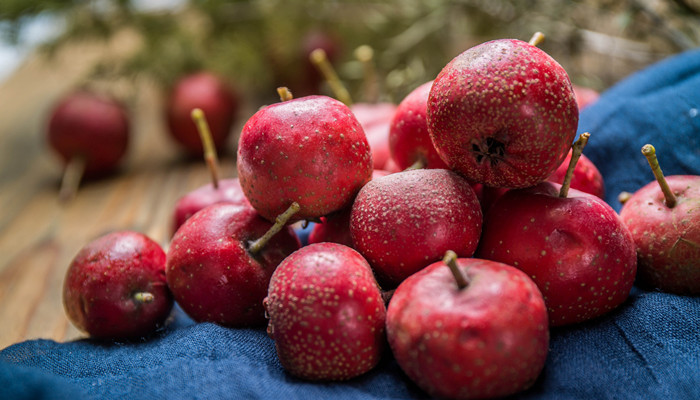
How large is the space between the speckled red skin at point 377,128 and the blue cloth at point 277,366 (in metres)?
0.29

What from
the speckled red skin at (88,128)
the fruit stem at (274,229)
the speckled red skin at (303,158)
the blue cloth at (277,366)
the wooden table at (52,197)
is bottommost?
the wooden table at (52,197)

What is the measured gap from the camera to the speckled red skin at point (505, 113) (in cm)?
61

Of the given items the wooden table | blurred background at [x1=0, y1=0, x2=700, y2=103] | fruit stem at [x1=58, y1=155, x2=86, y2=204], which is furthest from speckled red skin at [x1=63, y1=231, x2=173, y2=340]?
fruit stem at [x1=58, y1=155, x2=86, y2=204]

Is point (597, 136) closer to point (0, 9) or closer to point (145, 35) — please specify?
point (145, 35)

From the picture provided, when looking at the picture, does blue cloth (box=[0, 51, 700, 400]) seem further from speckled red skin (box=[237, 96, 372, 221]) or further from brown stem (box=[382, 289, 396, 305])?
speckled red skin (box=[237, 96, 372, 221])

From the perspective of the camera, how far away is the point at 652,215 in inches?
28.5

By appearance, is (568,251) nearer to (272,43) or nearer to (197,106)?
(197,106)

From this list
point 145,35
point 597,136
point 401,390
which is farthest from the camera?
point 145,35

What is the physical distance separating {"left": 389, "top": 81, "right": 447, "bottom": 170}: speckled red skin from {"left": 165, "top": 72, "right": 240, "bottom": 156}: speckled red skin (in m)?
1.03

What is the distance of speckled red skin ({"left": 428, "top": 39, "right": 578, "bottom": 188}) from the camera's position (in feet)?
1.99

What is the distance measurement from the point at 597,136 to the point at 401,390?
59 centimetres

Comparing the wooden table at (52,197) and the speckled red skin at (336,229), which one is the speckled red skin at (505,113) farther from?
the wooden table at (52,197)

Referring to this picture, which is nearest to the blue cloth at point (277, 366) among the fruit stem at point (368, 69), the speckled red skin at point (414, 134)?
the speckled red skin at point (414, 134)

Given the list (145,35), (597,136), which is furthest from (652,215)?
(145,35)
